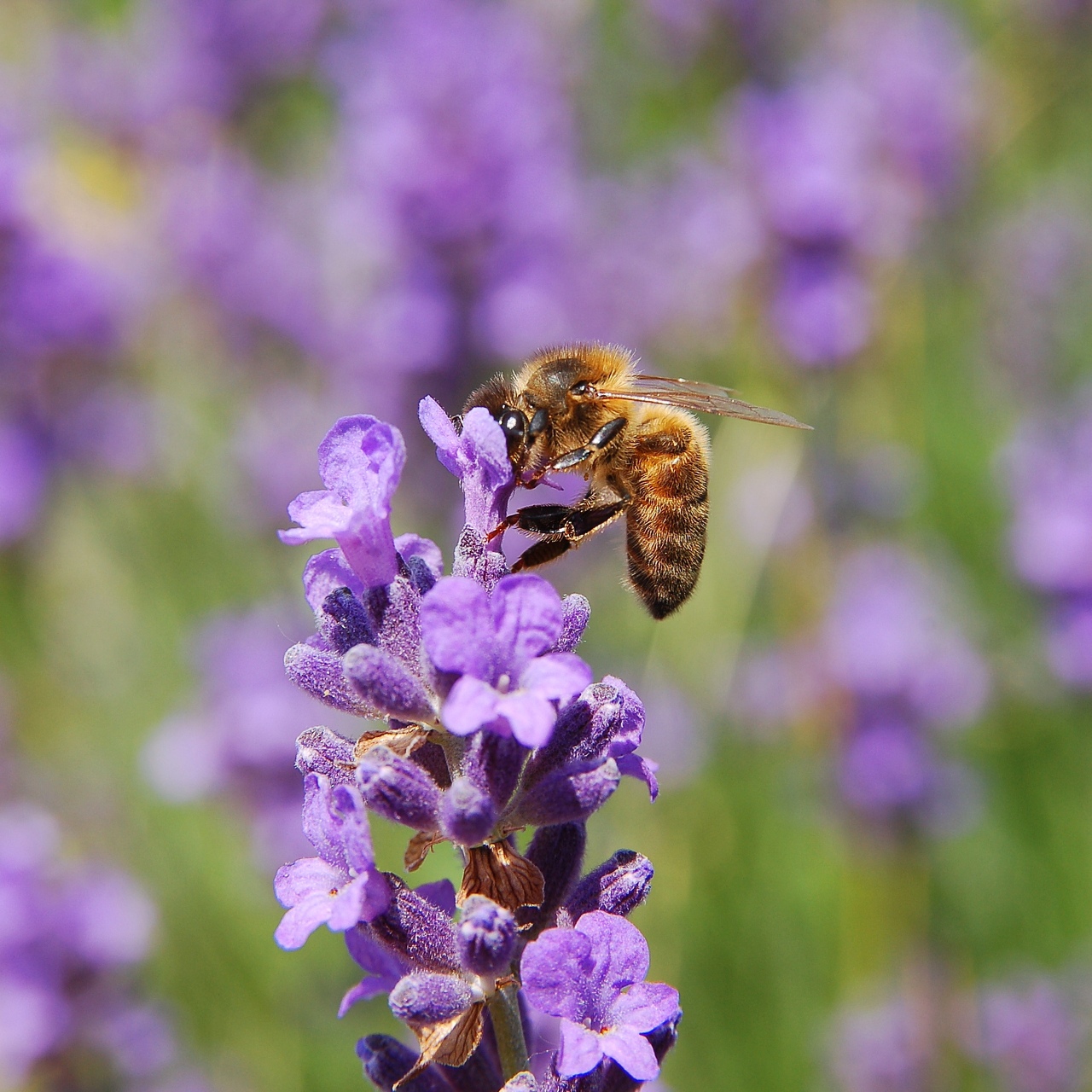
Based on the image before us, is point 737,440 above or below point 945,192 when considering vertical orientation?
below

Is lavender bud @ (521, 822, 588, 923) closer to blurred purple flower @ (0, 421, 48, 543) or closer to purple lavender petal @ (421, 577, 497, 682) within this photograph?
purple lavender petal @ (421, 577, 497, 682)

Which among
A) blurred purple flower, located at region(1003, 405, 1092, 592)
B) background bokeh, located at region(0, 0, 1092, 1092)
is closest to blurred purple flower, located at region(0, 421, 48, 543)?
background bokeh, located at region(0, 0, 1092, 1092)

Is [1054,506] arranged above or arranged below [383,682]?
above

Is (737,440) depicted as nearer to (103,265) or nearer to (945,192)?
(945,192)

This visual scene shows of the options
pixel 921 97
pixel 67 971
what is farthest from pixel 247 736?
pixel 921 97

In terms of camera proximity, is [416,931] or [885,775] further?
[885,775]

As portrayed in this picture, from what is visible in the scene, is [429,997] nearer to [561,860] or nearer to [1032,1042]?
[561,860]

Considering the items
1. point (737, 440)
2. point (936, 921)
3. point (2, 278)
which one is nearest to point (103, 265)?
point (2, 278)

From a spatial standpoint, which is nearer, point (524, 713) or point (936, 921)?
point (524, 713)
